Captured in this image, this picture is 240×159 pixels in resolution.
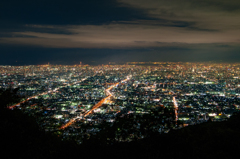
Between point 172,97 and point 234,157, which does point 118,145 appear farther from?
point 172,97

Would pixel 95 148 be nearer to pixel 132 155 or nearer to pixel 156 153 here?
pixel 132 155

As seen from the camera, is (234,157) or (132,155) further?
(132,155)

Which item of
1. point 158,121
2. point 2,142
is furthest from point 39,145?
point 158,121

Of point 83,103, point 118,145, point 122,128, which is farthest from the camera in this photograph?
point 83,103

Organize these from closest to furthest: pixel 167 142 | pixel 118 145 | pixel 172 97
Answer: pixel 167 142 → pixel 118 145 → pixel 172 97

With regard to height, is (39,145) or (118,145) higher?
(39,145)

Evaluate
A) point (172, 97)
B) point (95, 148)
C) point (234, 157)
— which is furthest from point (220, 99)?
point (95, 148)
